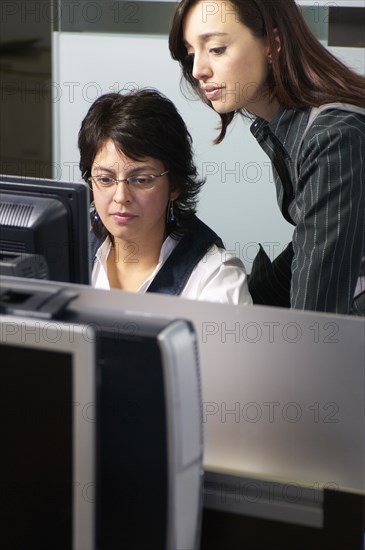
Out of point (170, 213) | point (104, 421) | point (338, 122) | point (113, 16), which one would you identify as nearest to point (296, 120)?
point (338, 122)

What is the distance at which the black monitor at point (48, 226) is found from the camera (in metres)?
1.31

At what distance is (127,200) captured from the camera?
82.1 inches

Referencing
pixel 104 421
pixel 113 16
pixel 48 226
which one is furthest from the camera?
pixel 113 16

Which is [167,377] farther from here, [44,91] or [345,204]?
[44,91]

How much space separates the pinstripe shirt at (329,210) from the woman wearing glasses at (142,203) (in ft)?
0.50

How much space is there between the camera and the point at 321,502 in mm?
1072

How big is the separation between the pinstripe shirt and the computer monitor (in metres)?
1.04

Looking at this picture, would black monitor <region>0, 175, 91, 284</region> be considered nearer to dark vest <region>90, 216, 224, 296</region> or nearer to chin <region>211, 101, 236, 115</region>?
dark vest <region>90, 216, 224, 296</region>

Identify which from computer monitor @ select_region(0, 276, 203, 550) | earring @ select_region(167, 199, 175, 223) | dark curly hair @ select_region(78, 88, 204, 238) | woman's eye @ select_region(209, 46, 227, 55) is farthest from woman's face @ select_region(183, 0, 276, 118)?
computer monitor @ select_region(0, 276, 203, 550)

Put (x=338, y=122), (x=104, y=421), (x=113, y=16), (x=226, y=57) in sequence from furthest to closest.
→ (x=113, y=16) < (x=226, y=57) < (x=338, y=122) < (x=104, y=421)

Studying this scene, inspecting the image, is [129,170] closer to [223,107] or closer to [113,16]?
[223,107]

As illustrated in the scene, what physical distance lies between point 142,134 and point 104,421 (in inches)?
47.4

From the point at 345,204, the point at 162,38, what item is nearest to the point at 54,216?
the point at 345,204

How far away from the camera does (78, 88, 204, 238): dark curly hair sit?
207 centimetres
